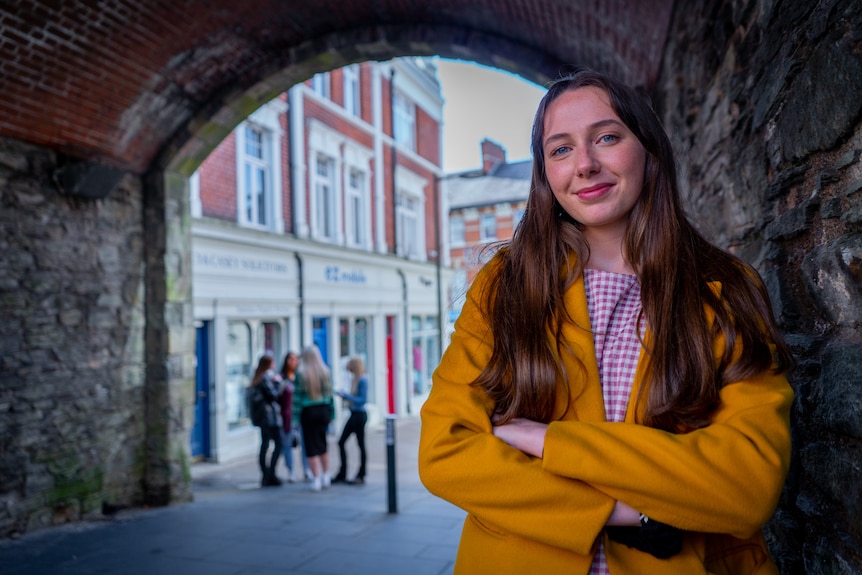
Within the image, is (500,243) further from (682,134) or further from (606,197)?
(682,134)

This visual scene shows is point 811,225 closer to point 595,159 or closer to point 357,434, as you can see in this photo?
point 595,159

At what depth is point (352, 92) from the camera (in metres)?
16.3

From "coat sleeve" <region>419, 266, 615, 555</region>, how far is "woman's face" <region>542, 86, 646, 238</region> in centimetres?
45

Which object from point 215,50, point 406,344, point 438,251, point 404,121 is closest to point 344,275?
point 406,344

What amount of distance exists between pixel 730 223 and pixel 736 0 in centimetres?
95

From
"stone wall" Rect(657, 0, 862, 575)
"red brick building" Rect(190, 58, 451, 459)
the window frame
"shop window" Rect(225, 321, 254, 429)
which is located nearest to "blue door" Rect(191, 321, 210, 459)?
"red brick building" Rect(190, 58, 451, 459)

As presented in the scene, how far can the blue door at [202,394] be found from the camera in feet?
35.7

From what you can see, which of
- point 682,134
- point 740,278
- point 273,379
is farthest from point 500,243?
point 273,379

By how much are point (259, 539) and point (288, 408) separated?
3482mm

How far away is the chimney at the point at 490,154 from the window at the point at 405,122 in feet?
40.5

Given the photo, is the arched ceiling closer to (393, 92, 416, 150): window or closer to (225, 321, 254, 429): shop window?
(225, 321, 254, 429): shop window

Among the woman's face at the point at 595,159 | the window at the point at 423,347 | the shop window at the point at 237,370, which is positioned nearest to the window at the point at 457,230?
the window at the point at 423,347

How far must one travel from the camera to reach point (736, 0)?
279 centimetres

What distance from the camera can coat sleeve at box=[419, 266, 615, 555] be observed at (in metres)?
1.34
